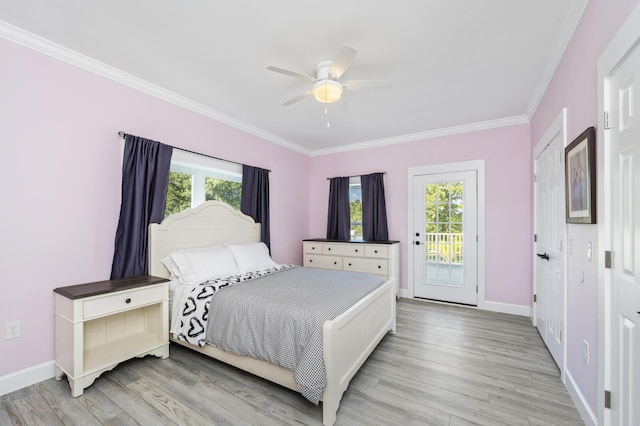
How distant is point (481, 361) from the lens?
96.0 inches

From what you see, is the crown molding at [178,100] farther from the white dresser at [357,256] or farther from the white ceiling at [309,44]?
the white dresser at [357,256]

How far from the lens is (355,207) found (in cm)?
497

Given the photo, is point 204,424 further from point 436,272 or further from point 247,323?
point 436,272

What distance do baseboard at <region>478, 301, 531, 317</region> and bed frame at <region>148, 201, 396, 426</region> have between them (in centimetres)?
172

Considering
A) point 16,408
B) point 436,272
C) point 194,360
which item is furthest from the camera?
point 436,272

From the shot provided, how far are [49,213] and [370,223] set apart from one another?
387 centimetres

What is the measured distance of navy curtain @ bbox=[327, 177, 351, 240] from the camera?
4871 mm

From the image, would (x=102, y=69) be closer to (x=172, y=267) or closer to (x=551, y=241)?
(x=172, y=267)

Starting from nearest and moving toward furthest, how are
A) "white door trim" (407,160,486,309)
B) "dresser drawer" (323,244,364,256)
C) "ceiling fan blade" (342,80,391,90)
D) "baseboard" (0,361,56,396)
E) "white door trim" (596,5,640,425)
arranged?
"white door trim" (596,5,640,425), "baseboard" (0,361,56,396), "ceiling fan blade" (342,80,391,90), "white door trim" (407,160,486,309), "dresser drawer" (323,244,364,256)

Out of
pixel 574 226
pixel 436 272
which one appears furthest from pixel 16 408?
pixel 436 272

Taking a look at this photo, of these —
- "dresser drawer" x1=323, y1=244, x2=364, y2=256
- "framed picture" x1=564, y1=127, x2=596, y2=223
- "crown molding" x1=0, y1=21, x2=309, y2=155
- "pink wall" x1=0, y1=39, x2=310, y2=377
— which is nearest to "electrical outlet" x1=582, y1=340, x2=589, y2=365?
"framed picture" x1=564, y1=127, x2=596, y2=223

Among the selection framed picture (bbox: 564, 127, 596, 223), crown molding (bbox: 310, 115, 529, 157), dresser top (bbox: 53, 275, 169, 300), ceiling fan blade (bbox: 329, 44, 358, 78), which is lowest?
dresser top (bbox: 53, 275, 169, 300)

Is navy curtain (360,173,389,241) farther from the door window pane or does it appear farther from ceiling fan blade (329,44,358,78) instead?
ceiling fan blade (329,44,358,78)

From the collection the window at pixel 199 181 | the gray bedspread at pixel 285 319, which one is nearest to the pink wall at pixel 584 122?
the gray bedspread at pixel 285 319
